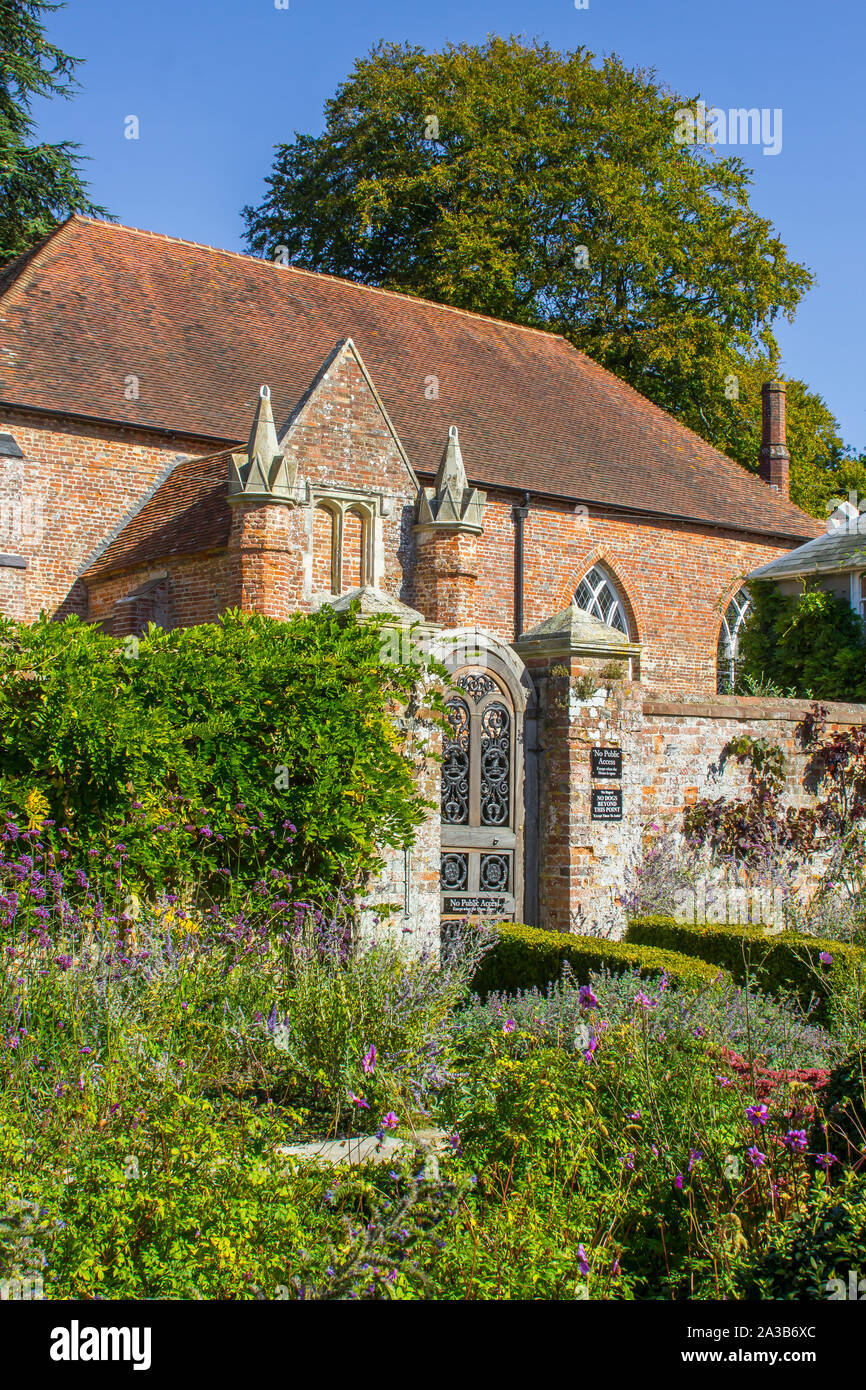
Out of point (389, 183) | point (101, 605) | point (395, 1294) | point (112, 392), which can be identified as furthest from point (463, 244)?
point (395, 1294)

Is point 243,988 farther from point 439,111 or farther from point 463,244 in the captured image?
point 439,111

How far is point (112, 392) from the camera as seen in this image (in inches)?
801

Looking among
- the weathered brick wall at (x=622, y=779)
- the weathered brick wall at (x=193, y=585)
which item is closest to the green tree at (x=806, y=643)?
the weathered brick wall at (x=622, y=779)

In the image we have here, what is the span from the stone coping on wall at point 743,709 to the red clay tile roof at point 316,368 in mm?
11444

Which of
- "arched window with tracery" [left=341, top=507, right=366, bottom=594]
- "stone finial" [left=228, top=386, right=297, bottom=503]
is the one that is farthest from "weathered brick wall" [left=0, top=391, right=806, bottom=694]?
"stone finial" [left=228, top=386, right=297, bottom=503]

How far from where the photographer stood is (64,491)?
19.8 m

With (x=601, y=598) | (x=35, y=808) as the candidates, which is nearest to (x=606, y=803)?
(x=35, y=808)

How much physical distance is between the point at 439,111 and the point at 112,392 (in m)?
18.5

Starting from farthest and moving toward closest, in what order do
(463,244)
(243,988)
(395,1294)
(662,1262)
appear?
1. (463,244)
2. (243,988)
3. (662,1262)
4. (395,1294)

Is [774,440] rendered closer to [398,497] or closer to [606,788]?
[398,497]

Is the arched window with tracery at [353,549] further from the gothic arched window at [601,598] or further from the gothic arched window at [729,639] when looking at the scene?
the gothic arched window at [729,639]

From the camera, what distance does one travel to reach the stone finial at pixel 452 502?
19.0 meters

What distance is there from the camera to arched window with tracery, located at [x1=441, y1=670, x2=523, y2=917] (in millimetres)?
9352

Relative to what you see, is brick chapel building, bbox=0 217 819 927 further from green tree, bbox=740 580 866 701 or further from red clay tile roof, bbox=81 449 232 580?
green tree, bbox=740 580 866 701
